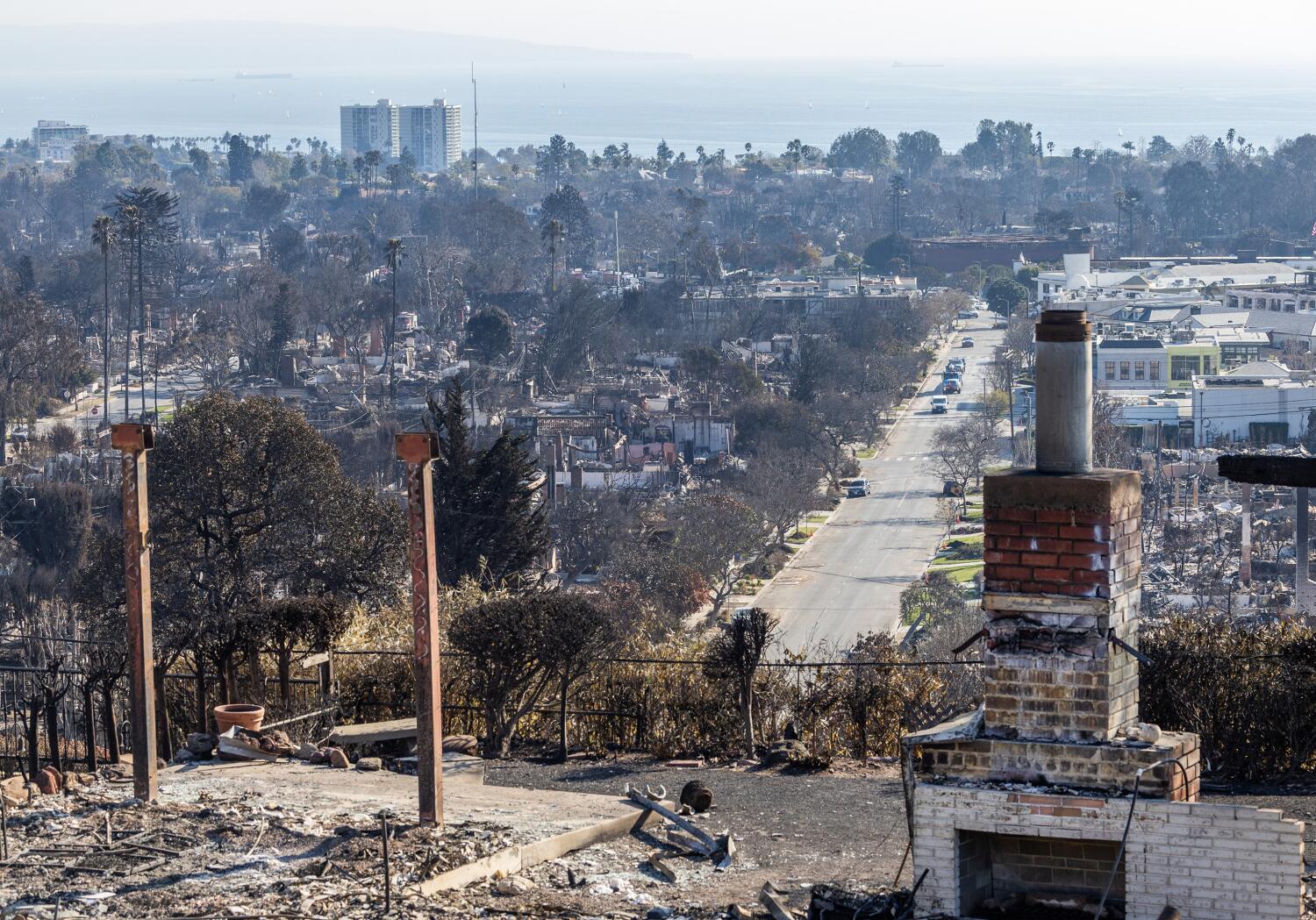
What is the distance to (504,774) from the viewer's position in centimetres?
1077

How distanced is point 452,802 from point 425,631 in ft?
3.61

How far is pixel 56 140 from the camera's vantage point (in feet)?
628

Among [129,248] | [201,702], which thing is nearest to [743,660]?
[201,702]

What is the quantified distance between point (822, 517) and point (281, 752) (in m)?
31.7

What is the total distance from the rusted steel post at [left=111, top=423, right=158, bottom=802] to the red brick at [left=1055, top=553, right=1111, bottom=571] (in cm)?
459

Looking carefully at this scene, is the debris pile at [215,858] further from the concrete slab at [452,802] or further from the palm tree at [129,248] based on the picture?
the palm tree at [129,248]

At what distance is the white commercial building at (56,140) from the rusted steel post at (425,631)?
599ft

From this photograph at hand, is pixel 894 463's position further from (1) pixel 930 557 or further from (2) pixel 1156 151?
(2) pixel 1156 151

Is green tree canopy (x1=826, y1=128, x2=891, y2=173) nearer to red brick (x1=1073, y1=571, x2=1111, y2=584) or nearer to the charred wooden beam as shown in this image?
the charred wooden beam

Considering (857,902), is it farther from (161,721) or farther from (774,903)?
(161,721)

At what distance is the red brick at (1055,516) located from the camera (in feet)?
22.4

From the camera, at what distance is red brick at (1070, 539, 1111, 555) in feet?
22.4

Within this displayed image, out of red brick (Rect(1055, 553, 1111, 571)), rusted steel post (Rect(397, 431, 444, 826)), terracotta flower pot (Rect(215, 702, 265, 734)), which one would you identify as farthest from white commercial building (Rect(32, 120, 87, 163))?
red brick (Rect(1055, 553, 1111, 571))

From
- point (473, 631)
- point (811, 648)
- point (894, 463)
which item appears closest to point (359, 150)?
point (894, 463)
